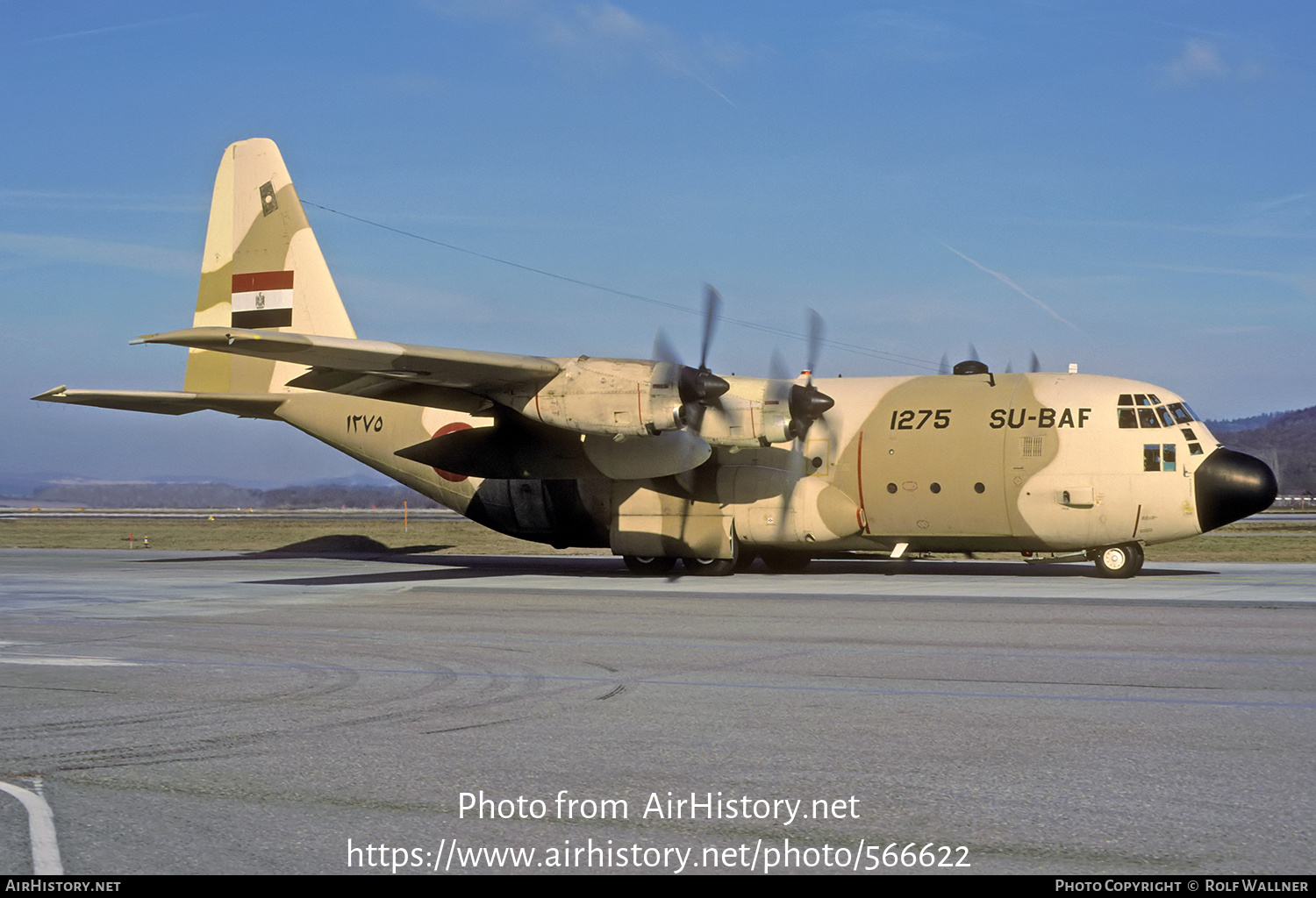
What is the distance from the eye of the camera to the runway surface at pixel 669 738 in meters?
5.53

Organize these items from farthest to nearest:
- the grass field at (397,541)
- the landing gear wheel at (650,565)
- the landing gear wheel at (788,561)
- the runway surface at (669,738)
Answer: the grass field at (397,541) → the landing gear wheel at (788,561) → the landing gear wheel at (650,565) → the runway surface at (669,738)

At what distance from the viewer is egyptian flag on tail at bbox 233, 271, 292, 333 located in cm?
2883

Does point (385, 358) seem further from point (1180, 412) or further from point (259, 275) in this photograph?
point (1180, 412)

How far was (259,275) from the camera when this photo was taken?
2906 centimetres

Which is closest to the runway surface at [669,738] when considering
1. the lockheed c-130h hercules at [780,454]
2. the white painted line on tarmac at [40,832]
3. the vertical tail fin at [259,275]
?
the white painted line on tarmac at [40,832]

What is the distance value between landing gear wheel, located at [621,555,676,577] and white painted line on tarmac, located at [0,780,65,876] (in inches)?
769

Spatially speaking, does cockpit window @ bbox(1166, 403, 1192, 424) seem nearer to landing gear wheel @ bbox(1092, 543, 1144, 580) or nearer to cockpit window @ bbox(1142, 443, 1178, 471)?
cockpit window @ bbox(1142, 443, 1178, 471)

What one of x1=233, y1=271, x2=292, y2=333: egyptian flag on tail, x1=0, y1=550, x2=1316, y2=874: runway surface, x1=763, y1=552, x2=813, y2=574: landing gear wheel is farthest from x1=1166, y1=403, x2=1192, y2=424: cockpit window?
x1=233, y1=271, x2=292, y2=333: egyptian flag on tail

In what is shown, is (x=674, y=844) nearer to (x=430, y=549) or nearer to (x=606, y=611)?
(x=606, y=611)

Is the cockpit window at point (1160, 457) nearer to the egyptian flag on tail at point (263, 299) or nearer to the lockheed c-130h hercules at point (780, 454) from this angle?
the lockheed c-130h hercules at point (780, 454)

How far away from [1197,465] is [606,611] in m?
11.9

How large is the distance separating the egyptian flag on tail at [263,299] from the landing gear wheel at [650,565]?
1038 centimetres
